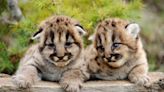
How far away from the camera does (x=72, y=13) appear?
9.35 meters

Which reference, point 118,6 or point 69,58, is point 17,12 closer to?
point 118,6

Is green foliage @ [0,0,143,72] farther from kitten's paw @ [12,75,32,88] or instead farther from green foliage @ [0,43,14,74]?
kitten's paw @ [12,75,32,88]

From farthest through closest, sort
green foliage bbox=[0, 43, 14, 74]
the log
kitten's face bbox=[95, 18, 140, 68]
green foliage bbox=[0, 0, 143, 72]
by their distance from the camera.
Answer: green foliage bbox=[0, 43, 14, 74]
green foliage bbox=[0, 0, 143, 72]
the log
kitten's face bbox=[95, 18, 140, 68]

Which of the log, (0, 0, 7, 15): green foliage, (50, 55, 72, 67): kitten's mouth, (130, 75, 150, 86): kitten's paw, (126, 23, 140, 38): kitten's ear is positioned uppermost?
(0, 0, 7, 15): green foliage

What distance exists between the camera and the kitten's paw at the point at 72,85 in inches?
309

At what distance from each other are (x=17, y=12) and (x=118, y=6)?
1.81 meters

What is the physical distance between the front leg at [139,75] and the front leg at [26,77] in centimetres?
116

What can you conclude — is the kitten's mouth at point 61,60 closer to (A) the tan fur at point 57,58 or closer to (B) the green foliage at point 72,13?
(A) the tan fur at point 57,58

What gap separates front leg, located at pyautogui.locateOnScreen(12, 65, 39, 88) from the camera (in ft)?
25.8

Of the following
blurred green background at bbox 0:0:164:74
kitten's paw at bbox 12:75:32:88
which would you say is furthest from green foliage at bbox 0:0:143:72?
kitten's paw at bbox 12:75:32:88

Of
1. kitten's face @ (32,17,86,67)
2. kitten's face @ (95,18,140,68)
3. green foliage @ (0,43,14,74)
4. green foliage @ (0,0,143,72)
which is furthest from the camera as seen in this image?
green foliage @ (0,43,14,74)

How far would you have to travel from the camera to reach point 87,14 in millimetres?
9633

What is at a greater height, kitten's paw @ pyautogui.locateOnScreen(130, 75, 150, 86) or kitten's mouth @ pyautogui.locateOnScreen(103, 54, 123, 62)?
kitten's mouth @ pyautogui.locateOnScreen(103, 54, 123, 62)

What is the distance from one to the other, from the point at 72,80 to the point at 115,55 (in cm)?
59
